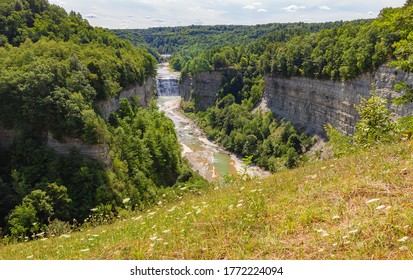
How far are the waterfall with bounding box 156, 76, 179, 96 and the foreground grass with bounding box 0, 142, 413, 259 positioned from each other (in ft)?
361

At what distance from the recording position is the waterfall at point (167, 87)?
4609 inches

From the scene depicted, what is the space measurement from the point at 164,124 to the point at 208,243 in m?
42.8

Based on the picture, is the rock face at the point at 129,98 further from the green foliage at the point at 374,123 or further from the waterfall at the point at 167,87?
the waterfall at the point at 167,87

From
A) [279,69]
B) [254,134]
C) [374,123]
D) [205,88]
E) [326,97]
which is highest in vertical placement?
[279,69]

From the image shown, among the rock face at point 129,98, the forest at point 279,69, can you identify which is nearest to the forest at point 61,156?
the rock face at point 129,98

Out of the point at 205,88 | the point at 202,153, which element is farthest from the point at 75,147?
the point at 205,88

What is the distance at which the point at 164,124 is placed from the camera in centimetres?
4869

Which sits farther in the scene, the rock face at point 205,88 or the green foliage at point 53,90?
the rock face at point 205,88

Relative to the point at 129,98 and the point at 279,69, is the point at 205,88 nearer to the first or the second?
the point at 279,69

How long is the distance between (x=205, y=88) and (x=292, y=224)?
86825 mm

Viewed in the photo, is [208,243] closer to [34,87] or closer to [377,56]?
[34,87]

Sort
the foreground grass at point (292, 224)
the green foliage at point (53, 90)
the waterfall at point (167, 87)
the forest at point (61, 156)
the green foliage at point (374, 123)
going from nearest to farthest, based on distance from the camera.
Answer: the foreground grass at point (292, 224)
the green foliage at point (374, 123)
the forest at point (61, 156)
the green foliage at point (53, 90)
the waterfall at point (167, 87)

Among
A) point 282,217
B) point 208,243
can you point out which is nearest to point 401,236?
point 282,217

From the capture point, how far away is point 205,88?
9212cm
